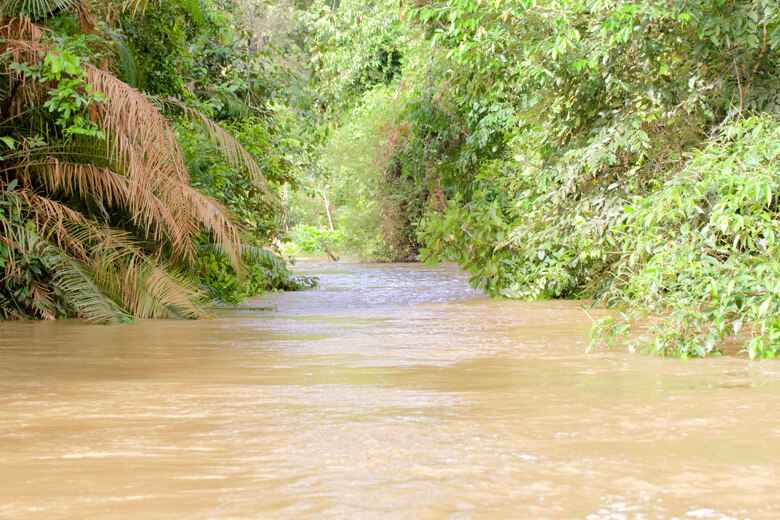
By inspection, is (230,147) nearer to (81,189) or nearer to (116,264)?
(81,189)

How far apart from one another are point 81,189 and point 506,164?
6.05 meters

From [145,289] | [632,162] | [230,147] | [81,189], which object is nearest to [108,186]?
[81,189]

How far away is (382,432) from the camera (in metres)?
3.62

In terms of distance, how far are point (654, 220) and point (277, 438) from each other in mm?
4182

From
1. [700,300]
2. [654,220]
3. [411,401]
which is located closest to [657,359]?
[700,300]

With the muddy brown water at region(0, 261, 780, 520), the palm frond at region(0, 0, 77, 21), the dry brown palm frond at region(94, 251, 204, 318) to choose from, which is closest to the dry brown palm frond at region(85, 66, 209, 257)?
the dry brown palm frond at region(94, 251, 204, 318)

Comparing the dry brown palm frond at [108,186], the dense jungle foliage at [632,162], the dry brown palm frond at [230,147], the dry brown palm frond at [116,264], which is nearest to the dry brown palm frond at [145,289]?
the dry brown palm frond at [116,264]

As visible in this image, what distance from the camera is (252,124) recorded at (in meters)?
12.8

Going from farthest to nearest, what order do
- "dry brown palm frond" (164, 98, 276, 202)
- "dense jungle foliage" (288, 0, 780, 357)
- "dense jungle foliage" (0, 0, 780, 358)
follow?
"dry brown palm frond" (164, 98, 276, 202), "dense jungle foliage" (0, 0, 780, 358), "dense jungle foliage" (288, 0, 780, 357)

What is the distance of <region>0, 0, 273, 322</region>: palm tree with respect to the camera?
8.49 metres

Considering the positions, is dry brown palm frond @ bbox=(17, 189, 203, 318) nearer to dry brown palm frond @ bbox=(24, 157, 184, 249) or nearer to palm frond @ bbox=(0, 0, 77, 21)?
dry brown palm frond @ bbox=(24, 157, 184, 249)

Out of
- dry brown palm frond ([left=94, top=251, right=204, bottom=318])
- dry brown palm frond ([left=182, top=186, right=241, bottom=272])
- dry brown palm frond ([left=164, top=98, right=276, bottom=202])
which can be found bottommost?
dry brown palm frond ([left=94, top=251, right=204, bottom=318])

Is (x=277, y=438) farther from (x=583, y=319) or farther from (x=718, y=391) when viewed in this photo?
(x=583, y=319)

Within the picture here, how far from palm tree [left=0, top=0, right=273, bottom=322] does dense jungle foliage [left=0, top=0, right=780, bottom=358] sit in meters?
0.03
